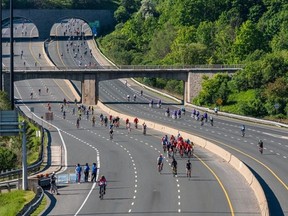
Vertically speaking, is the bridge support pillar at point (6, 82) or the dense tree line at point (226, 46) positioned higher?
the dense tree line at point (226, 46)

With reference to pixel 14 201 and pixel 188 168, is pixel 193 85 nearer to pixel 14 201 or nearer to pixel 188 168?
pixel 188 168

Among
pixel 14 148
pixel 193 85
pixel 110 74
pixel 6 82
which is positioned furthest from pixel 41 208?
pixel 110 74

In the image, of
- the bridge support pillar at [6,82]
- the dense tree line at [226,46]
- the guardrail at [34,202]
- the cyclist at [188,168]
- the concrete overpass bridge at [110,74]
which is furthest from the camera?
the concrete overpass bridge at [110,74]

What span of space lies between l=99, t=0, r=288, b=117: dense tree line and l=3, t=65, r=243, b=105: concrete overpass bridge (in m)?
1.94

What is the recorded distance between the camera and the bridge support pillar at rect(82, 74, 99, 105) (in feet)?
446

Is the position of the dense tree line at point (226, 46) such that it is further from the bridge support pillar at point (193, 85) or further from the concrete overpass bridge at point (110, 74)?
the concrete overpass bridge at point (110, 74)

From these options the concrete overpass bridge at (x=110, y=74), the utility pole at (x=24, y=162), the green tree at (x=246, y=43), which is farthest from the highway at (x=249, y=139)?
the green tree at (x=246, y=43)

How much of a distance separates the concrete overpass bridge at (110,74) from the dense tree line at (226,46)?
6.38 ft

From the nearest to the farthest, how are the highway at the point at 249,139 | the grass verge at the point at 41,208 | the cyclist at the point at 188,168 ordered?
1. the grass verge at the point at 41,208
2. the highway at the point at 249,139
3. the cyclist at the point at 188,168

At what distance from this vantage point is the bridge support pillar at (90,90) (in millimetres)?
135875

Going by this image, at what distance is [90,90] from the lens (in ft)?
448

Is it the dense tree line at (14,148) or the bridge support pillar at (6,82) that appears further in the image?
the bridge support pillar at (6,82)

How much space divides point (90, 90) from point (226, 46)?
34.4m

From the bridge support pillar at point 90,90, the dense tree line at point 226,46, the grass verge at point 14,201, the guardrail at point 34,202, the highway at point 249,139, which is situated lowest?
the grass verge at point 14,201
